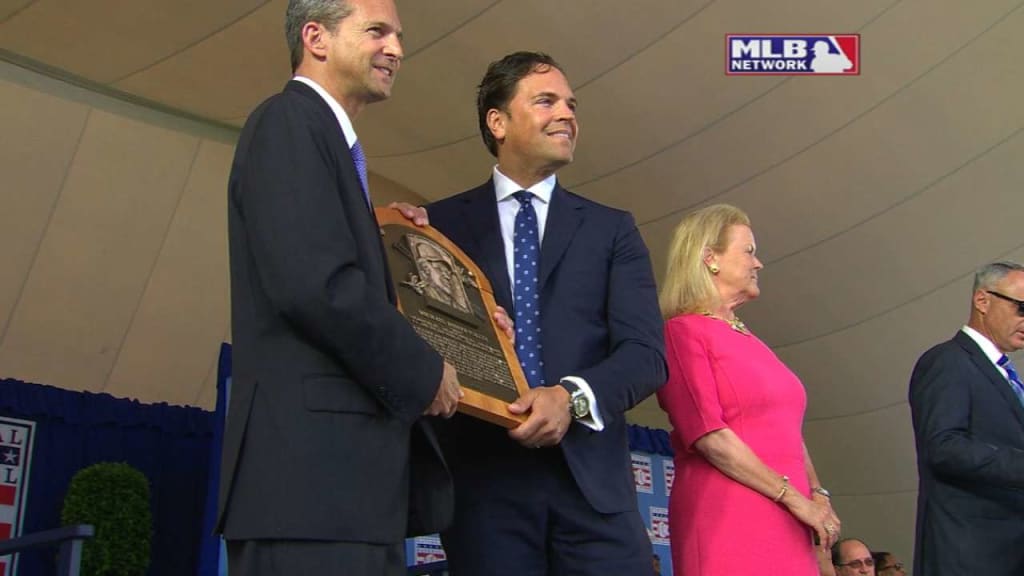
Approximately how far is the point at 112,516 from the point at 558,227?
3.31 m

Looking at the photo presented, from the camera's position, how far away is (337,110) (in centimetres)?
221

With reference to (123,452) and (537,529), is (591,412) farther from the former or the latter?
(123,452)

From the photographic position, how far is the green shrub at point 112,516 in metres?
5.23

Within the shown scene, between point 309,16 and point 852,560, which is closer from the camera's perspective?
point 309,16

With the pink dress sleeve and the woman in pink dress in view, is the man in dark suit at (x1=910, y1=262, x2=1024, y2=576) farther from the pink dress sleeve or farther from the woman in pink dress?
the pink dress sleeve

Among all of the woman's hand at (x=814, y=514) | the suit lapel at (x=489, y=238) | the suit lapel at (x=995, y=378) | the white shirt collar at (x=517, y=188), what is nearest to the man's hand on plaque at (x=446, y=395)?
the suit lapel at (x=489, y=238)

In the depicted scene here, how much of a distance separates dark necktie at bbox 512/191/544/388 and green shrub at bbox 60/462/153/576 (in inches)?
123

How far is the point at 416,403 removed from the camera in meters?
1.98

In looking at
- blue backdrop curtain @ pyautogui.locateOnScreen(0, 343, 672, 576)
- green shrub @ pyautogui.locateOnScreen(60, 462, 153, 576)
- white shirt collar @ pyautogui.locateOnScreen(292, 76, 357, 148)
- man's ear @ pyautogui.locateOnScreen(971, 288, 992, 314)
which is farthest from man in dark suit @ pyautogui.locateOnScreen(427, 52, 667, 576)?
green shrub @ pyautogui.locateOnScreen(60, 462, 153, 576)

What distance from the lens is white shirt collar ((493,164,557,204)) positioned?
112 inches

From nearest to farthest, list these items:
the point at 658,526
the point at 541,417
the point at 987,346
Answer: the point at 541,417 < the point at 987,346 < the point at 658,526

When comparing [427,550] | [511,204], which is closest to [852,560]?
[427,550]

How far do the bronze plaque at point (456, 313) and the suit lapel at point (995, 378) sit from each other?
1.95 meters

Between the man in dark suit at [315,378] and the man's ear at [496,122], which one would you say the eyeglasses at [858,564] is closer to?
the man's ear at [496,122]
